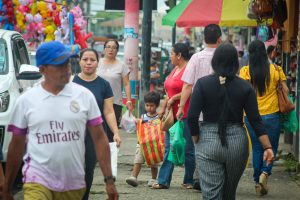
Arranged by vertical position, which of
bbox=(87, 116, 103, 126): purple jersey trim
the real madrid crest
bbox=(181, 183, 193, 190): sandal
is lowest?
bbox=(181, 183, 193, 190): sandal

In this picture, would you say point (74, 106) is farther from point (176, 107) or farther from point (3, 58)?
point (3, 58)

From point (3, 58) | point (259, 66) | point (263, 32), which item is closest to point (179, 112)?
point (259, 66)

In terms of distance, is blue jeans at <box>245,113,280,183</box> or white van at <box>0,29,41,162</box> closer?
white van at <box>0,29,41,162</box>

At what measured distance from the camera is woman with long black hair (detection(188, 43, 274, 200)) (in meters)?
7.13

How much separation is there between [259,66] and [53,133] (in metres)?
4.66

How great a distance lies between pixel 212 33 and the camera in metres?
9.55

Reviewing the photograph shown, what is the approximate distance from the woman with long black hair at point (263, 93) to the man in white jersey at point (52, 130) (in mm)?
4311

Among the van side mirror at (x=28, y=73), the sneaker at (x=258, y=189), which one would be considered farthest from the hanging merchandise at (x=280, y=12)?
the van side mirror at (x=28, y=73)

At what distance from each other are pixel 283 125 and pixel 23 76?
3132 millimetres

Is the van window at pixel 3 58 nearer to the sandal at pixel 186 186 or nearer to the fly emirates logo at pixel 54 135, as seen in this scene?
the sandal at pixel 186 186

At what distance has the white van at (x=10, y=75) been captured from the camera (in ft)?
31.1

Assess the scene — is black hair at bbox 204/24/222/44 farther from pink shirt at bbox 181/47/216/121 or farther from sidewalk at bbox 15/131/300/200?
sidewalk at bbox 15/131/300/200

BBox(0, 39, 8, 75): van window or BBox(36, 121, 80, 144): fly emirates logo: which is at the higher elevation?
BBox(0, 39, 8, 75): van window

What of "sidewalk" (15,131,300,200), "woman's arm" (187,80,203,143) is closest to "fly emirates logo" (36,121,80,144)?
"woman's arm" (187,80,203,143)
